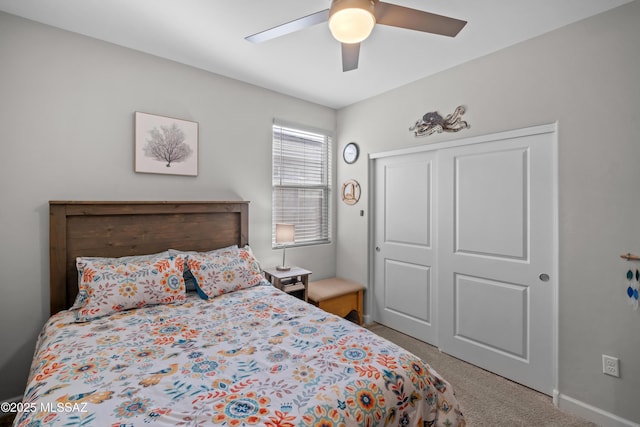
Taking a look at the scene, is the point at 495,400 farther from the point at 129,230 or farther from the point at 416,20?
the point at 129,230

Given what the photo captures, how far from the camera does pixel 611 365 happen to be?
1860mm

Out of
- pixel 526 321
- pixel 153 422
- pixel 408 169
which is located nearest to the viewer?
pixel 153 422

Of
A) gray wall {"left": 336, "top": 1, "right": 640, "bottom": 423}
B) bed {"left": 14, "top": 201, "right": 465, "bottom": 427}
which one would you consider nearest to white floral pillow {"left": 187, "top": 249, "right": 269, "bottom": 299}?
bed {"left": 14, "top": 201, "right": 465, "bottom": 427}

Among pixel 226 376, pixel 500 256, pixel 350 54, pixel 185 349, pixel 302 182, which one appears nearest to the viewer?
pixel 226 376

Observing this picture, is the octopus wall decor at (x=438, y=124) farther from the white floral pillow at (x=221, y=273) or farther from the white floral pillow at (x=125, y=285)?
the white floral pillow at (x=125, y=285)

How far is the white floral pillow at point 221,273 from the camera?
2.24 metres

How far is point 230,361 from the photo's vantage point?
1357 mm

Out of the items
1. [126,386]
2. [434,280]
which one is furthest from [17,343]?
[434,280]

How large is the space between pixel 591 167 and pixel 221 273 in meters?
2.75

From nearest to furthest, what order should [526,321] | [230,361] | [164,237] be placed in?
1. [230,361]
2. [526,321]
3. [164,237]

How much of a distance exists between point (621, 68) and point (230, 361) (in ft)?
9.37

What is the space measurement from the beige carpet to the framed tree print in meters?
2.87

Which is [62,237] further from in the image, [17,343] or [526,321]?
[526,321]

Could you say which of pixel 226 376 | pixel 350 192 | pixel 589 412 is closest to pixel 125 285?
pixel 226 376
